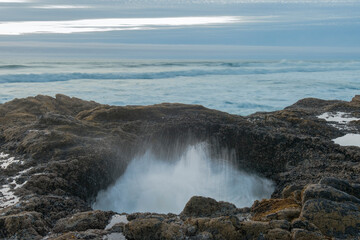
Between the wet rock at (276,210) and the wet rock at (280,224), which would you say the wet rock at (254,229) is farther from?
the wet rock at (276,210)

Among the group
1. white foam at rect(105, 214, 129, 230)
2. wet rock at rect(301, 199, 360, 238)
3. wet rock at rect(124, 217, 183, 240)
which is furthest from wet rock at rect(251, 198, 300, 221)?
white foam at rect(105, 214, 129, 230)

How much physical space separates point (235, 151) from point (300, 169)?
1.48m

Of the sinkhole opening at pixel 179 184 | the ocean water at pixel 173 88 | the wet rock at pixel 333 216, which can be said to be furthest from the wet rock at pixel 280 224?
the ocean water at pixel 173 88

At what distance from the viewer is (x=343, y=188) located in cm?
443

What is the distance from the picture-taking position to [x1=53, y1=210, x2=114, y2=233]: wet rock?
409cm

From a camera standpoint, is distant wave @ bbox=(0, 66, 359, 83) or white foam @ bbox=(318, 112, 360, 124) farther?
distant wave @ bbox=(0, 66, 359, 83)

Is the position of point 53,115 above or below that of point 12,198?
above

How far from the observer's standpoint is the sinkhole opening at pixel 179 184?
19.7ft

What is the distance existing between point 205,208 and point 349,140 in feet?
16.7

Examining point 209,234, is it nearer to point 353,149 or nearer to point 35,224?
point 35,224

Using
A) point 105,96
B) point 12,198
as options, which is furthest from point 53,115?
point 105,96

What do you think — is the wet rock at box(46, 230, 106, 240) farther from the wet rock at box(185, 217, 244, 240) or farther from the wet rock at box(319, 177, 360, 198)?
the wet rock at box(319, 177, 360, 198)

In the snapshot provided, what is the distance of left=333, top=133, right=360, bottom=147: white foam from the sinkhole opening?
8.17 feet

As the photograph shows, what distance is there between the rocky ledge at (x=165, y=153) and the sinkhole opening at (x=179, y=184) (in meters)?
0.19
